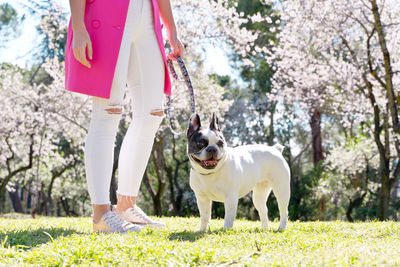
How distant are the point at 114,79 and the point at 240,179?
54.4 inches

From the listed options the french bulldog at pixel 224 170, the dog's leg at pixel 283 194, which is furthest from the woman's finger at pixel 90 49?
the dog's leg at pixel 283 194

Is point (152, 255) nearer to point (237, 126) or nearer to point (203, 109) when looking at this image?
point (203, 109)

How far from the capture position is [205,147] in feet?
11.7

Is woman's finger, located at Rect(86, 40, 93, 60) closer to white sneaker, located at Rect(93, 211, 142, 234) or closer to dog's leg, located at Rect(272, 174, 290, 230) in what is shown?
white sneaker, located at Rect(93, 211, 142, 234)

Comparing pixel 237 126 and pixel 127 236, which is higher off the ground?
pixel 237 126

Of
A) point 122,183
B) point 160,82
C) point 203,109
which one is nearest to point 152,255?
point 122,183

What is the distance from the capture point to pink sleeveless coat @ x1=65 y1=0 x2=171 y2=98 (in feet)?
10.9

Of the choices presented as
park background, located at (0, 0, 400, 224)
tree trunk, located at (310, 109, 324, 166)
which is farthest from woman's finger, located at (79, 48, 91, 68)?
tree trunk, located at (310, 109, 324, 166)

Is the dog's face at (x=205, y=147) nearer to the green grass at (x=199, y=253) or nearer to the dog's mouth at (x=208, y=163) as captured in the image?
the dog's mouth at (x=208, y=163)

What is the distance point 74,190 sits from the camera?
2766 centimetres

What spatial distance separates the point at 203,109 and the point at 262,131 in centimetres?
754

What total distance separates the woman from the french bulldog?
0.46m

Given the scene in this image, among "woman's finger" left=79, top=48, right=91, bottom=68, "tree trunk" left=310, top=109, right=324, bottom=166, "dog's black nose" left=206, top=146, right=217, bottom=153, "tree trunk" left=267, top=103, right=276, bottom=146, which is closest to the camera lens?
"woman's finger" left=79, top=48, right=91, bottom=68

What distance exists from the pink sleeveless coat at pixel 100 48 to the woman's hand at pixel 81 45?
0.11m
